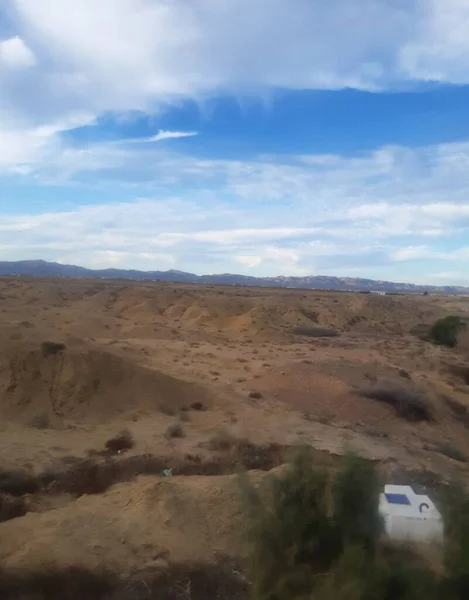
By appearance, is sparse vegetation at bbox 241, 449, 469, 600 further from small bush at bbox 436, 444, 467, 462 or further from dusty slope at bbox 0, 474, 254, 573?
small bush at bbox 436, 444, 467, 462

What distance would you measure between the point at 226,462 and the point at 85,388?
22.4 feet

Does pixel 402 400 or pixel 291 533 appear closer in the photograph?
pixel 291 533

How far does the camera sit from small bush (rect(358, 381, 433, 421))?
2016 cm

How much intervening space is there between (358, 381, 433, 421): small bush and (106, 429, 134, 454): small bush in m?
8.81

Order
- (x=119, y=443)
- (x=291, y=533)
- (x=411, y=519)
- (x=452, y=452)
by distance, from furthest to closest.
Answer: (x=452, y=452), (x=119, y=443), (x=411, y=519), (x=291, y=533)

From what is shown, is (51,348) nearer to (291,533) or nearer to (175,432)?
(175,432)

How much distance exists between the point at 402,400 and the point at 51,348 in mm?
11555

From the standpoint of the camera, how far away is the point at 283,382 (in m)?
22.2

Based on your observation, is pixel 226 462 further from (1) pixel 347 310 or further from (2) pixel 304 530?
(1) pixel 347 310

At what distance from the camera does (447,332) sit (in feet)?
135

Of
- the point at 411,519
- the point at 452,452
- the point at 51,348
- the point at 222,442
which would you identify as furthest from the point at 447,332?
the point at 411,519


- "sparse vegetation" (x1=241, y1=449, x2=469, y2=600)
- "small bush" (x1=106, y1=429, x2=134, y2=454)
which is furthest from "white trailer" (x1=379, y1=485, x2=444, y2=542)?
"small bush" (x1=106, y1=429, x2=134, y2=454)

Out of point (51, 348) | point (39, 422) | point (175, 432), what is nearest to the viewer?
point (175, 432)

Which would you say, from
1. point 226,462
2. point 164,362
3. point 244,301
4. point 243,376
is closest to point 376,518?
point 226,462
